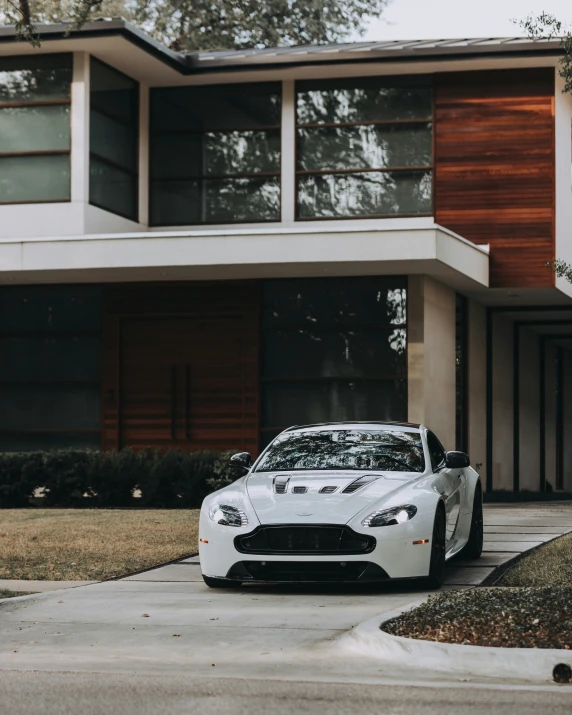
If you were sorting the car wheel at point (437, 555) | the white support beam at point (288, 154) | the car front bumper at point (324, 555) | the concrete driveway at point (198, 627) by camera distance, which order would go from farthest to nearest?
the white support beam at point (288, 154)
the car wheel at point (437, 555)
the car front bumper at point (324, 555)
the concrete driveway at point (198, 627)

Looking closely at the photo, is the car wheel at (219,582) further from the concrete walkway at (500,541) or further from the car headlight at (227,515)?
the concrete walkway at (500,541)

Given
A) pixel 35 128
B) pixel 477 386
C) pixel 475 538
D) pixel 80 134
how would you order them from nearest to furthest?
1. pixel 475 538
2. pixel 80 134
3. pixel 35 128
4. pixel 477 386

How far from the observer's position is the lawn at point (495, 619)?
291 inches

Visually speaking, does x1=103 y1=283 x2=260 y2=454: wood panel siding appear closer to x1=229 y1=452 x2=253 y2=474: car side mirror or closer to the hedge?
the hedge

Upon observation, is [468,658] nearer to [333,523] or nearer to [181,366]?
[333,523]

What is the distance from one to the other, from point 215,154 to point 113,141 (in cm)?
206

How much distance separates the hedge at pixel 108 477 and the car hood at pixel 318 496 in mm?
8774

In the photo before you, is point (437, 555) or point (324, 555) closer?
point (324, 555)

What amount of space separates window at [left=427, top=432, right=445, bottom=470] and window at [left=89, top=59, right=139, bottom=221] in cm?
1200

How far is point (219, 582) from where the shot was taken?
1066 cm

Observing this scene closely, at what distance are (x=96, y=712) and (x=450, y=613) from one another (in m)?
2.63

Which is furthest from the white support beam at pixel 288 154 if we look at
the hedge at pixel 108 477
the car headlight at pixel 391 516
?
the car headlight at pixel 391 516

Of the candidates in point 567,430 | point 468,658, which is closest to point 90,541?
point 468,658

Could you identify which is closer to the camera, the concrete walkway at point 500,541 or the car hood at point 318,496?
the car hood at point 318,496
